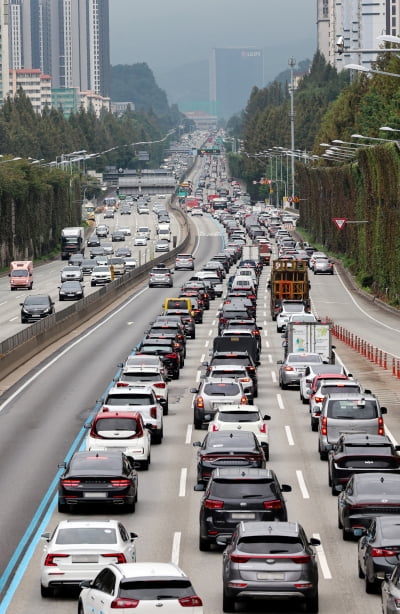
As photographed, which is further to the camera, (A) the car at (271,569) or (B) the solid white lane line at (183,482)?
(B) the solid white lane line at (183,482)

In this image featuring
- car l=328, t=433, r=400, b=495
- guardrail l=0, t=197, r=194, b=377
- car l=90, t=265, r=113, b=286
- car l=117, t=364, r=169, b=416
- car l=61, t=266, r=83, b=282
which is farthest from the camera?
car l=90, t=265, r=113, b=286

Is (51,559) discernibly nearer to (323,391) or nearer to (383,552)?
(383,552)

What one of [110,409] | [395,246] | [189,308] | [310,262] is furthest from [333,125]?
[110,409]

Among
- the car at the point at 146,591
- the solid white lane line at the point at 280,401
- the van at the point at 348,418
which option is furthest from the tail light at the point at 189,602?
the solid white lane line at the point at 280,401

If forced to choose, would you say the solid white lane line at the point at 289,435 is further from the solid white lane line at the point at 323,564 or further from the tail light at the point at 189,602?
the tail light at the point at 189,602

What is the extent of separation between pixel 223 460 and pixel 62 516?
3.33 metres

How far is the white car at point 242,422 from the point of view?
118 feet

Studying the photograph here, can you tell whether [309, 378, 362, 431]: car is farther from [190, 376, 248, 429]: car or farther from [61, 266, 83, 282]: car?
[61, 266, 83, 282]: car

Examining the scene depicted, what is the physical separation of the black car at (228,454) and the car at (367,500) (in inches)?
136

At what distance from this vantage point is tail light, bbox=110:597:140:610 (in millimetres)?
18312

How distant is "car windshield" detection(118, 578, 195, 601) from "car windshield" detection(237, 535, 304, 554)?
2.85 metres

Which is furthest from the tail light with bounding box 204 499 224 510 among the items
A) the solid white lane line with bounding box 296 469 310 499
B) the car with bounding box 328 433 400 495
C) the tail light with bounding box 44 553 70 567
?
the solid white lane line with bounding box 296 469 310 499

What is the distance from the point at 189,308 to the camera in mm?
78688

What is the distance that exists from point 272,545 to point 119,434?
13216 mm
